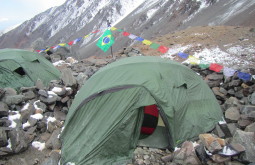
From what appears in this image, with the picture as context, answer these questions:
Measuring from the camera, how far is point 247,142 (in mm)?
5223

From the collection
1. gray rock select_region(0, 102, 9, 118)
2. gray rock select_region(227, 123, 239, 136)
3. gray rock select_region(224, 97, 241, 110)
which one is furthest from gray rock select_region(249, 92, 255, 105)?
gray rock select_region(0, 102, 9, 118)

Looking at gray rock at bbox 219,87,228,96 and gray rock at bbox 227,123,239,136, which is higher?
gray rock at bbox 219,87,228,96

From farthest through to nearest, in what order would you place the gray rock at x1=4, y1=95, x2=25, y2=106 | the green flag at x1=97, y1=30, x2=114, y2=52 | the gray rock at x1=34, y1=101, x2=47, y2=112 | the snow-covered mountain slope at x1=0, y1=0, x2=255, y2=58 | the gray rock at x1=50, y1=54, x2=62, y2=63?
the snow-covered mountain slope at x1=0, y1=0, x2=255, y2=58 < the gray rock at x1=50, y1=54, x2=62, y2=63 < the green flag at x1=97, y1=30, x2=114, y2=52 < the gray rock at x1=34, y1=101, x2=47, y2=112 < the gray rock at x1=4, y1=95, x2=25, y2=106

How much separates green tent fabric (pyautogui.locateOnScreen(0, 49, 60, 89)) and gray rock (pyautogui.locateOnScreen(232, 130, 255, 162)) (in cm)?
862

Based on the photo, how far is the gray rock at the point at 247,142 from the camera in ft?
16.5

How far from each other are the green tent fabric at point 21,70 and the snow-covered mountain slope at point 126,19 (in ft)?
32.2

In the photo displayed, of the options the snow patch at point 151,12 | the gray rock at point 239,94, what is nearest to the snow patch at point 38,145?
the gray rock at point 239,94

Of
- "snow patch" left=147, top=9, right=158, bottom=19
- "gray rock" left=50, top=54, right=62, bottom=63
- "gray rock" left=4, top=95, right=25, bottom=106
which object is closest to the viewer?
"gray rock" left=4, top=95, right=25, bottom=106

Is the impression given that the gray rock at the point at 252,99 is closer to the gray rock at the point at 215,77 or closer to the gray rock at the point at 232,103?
the gray rock at the point at 232,103

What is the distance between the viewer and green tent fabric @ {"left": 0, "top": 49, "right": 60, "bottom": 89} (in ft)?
33.2

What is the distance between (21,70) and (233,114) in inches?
358

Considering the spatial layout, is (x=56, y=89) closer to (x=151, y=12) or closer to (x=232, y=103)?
(x=232, y=103)

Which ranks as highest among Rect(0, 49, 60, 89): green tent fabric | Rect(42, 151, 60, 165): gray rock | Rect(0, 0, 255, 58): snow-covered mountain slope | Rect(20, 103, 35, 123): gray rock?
Rect(0, 0, 255, 58): snow-covered mountain slope

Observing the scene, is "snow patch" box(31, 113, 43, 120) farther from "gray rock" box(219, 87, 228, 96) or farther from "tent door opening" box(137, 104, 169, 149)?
"gray rock" box(219, 87, 228, 96)
